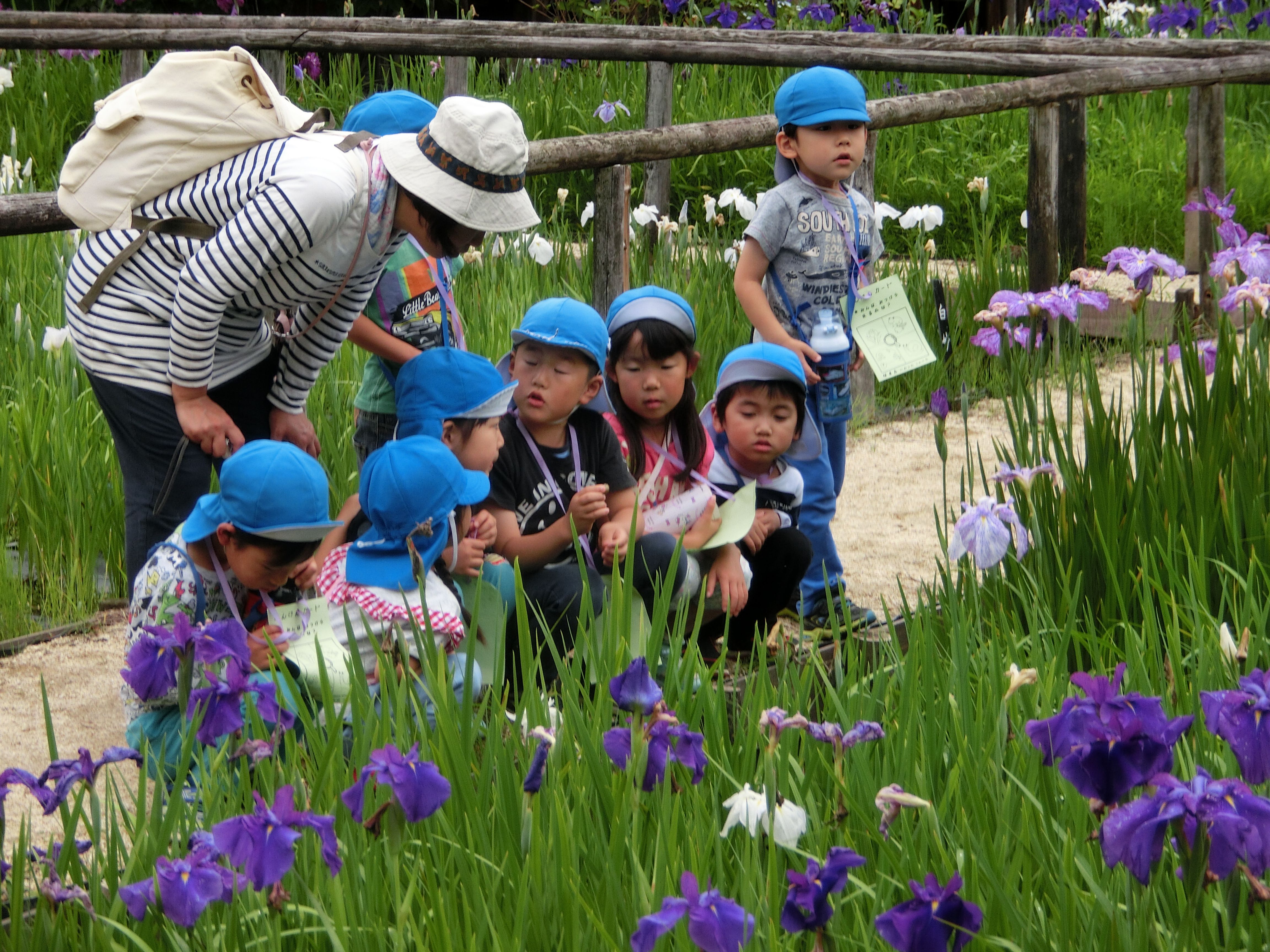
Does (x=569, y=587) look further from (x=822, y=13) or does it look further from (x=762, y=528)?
(x=822, y=13)

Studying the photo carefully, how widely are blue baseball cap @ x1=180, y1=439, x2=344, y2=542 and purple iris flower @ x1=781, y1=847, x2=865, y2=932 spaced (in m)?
1.25

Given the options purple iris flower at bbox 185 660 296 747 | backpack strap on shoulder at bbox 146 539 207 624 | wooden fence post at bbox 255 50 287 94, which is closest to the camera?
purple iris flower at bbox 185 660 296 747

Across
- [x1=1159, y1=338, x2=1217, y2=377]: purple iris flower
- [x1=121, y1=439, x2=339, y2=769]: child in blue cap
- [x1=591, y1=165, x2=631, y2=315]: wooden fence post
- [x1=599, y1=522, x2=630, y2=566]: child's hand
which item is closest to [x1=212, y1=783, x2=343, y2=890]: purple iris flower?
[x1=121, y1=439, x2=339, y2=769]: child in blue cap

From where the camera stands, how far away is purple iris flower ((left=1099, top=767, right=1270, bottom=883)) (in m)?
0.99

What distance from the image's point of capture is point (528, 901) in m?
1.35

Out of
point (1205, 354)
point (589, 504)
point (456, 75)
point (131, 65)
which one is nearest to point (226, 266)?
point (589, 504)

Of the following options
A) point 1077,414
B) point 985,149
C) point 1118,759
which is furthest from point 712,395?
point 985,149

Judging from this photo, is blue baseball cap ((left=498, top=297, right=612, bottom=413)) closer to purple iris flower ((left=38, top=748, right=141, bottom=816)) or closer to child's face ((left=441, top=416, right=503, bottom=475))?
A: child's face ((left=441, top=416, right=503, bottom=475))

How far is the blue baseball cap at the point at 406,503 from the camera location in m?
2.29

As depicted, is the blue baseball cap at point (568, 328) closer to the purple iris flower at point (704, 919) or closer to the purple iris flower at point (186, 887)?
the purple iris flower at point (186, 887)

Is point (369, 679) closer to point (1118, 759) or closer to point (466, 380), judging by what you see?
point (466, 380)

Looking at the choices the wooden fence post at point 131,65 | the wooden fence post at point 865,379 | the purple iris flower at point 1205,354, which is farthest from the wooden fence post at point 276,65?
the purple iris flower at point 1205,354

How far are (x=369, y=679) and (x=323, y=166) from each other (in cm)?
83

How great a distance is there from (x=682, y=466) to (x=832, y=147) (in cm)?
93
